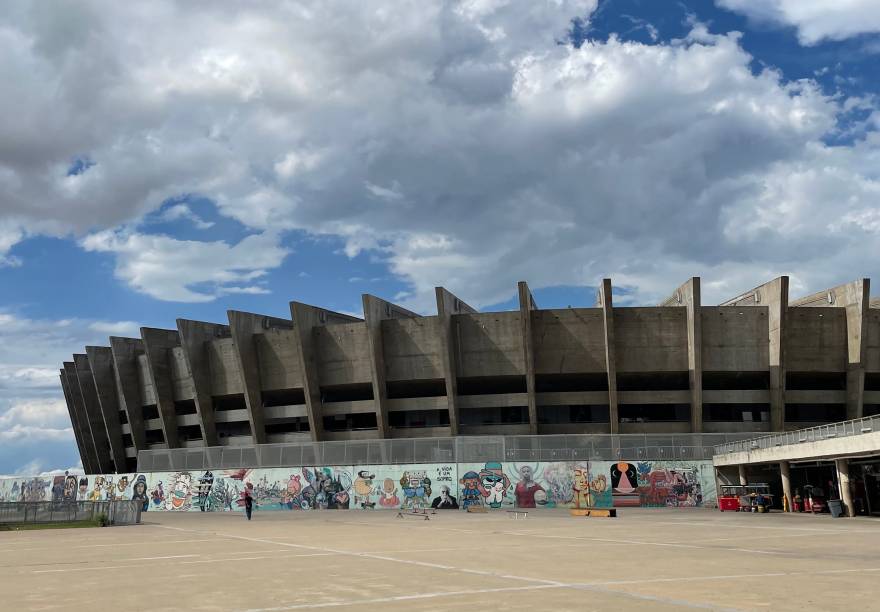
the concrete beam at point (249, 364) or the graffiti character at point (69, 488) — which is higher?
the concrete beam at point (249, 364)

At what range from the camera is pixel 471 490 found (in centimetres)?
4062

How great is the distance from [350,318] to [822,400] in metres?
34.4

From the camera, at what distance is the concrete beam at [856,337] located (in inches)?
1831

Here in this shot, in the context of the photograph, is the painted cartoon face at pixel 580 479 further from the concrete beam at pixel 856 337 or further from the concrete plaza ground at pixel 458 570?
the concrete beam at pixel 856 337

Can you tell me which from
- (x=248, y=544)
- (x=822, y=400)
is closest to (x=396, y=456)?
(x=248, y=544)

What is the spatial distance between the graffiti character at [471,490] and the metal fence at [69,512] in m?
16.1

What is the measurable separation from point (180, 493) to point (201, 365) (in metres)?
12.6

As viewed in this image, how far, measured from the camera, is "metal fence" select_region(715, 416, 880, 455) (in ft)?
93.4

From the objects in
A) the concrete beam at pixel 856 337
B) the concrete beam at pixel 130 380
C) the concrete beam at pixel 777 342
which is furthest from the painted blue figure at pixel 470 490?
the concrete beam at pixel 130 380

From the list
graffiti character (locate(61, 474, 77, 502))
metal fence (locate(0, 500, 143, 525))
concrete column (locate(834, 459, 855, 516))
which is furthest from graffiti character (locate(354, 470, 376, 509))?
graffiti character (locate(61, 474, 77, 502))

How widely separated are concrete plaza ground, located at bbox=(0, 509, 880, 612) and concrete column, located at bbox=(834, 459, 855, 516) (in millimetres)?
9103

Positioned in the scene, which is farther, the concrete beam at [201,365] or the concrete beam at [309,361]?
the concrete beam at [201,365]

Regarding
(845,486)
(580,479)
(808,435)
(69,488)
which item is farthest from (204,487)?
(845,486)

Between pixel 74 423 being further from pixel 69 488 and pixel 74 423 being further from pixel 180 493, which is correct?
pixel 180 493
